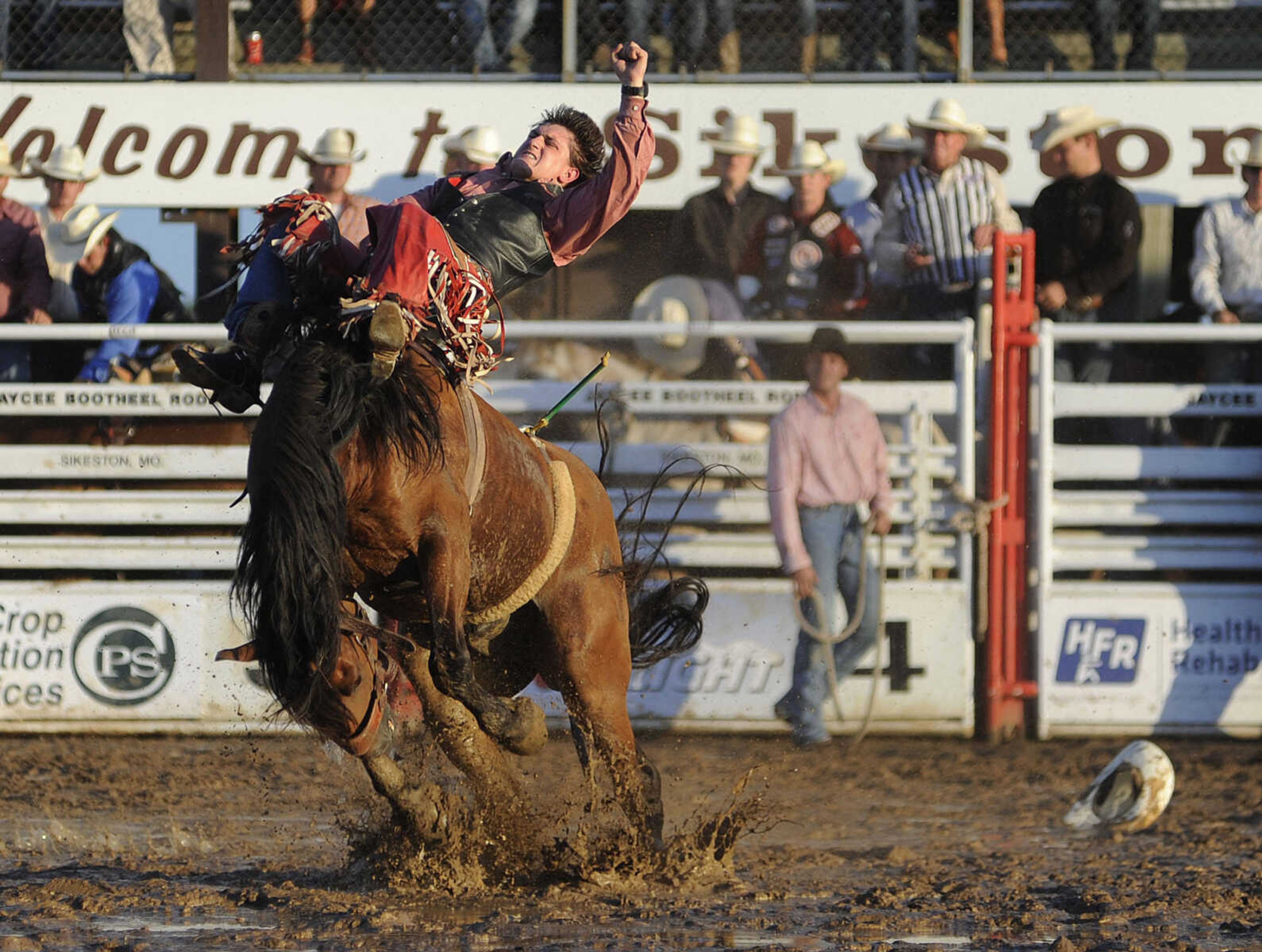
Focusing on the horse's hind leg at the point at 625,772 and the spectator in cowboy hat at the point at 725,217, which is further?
the spectator in cowboy hat at the point at 725,217

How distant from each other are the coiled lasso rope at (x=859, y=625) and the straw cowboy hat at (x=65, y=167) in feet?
13.1

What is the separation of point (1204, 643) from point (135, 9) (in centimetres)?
609

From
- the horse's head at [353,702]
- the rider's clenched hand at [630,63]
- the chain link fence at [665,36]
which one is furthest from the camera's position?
the chain link fence at [665,36]

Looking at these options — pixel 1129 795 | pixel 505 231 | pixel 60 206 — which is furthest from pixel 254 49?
pixel 1129 795

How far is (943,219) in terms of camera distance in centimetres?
772

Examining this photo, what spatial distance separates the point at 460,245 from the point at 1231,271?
15.2ft

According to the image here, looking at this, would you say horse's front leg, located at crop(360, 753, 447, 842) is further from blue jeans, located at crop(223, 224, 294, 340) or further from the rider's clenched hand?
the rider's clenched hand

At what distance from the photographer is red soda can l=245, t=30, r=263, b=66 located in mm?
8656

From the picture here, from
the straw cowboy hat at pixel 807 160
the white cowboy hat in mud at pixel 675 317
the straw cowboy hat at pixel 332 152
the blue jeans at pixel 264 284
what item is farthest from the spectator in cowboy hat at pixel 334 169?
the blue jeans at pixel 264 284

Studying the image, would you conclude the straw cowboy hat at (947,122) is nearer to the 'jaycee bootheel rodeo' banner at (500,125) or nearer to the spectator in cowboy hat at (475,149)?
the 'jaycee bootheel rodeo' banner at (500,125)

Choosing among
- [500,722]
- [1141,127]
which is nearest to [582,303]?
[1141,127]

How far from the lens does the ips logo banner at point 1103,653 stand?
758 centimetres

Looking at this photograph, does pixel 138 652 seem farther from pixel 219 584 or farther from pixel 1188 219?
pixel 1188 219

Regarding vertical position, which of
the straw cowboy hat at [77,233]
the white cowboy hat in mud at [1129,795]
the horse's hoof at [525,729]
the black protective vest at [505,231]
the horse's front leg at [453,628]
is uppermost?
the straw cowboy hat at [77,233]
